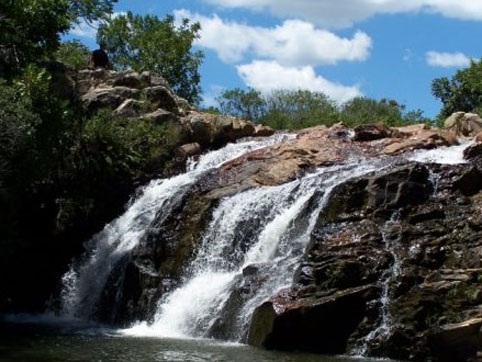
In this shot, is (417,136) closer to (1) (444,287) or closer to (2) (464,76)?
(1) (444,287)

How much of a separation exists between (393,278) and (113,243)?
1175cm

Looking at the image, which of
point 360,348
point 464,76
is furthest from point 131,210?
point 464,76

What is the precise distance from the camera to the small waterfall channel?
19703 mm

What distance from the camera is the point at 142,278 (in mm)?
23859

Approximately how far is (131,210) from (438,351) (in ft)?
49.0

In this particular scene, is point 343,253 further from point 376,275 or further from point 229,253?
point 229,253

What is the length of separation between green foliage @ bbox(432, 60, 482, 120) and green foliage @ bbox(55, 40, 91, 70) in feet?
82.8

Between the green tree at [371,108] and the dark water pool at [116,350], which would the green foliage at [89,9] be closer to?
the dark water pool at [116,350]

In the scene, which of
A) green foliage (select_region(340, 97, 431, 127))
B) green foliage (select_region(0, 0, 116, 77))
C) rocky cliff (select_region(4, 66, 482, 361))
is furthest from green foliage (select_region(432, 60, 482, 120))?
green foliage (select_region(0, 0, 116, 77))

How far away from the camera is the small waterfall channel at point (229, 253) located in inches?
776

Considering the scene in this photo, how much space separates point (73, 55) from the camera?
41031 mm

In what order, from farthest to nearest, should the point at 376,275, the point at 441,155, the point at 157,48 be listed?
1. the point at 157,48
2. the point at 441,155
3. the point at 376,275

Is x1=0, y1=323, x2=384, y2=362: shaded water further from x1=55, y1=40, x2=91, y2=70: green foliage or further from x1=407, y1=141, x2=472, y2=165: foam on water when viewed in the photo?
x1=55, y1=40, x2=91, y2=70: green foliage

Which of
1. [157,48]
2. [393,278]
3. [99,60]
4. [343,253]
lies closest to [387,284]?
[393,278]
